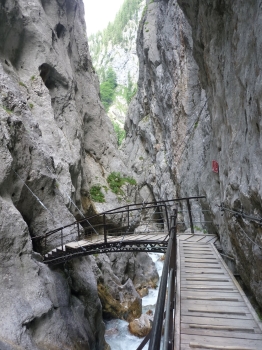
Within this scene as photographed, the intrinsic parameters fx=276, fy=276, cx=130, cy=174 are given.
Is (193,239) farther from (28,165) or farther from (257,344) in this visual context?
A: (28,165)

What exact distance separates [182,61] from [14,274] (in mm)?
21824

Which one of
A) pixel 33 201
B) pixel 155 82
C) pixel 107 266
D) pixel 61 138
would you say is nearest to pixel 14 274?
pixel 33 201

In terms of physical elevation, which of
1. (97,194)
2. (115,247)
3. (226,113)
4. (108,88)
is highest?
(108,88)

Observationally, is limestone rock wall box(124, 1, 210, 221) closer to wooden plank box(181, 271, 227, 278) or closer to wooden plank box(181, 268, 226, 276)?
wooden plank box(181, 268, 226, 276)

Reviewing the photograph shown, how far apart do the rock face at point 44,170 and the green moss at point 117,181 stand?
0.66 m

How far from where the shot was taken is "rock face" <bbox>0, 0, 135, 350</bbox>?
29.0 ft

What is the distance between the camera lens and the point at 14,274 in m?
8.74

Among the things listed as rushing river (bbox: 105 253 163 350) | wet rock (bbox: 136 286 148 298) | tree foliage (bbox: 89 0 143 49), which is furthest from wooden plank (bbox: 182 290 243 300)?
tree foliage (bbox: 89 0 143 49)

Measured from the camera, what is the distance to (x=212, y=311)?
190 inches


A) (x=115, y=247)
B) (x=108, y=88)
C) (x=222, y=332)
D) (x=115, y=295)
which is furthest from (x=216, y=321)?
(x=108, y=88)

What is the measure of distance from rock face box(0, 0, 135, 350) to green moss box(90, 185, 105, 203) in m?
0.45

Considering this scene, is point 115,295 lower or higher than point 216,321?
lower

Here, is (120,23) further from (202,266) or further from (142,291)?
(202,266)

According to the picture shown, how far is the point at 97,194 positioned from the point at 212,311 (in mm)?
17032
